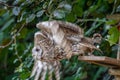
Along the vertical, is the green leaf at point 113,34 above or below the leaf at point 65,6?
below

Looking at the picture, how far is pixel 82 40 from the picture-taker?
1.08 m

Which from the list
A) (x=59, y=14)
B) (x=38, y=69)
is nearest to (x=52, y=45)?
(x=38, y=69)

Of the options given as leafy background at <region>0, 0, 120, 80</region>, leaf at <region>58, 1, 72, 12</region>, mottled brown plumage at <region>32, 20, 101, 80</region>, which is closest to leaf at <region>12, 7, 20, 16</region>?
leafy background at <region>0, 0, 120, 80</region>

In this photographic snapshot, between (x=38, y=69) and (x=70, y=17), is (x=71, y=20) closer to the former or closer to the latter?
(x=70, y=17)

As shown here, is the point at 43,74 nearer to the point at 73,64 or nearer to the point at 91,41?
the point at 91,41

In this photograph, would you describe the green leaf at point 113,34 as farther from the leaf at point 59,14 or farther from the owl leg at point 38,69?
the owl leg at point 38,69

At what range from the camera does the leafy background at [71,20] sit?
4.15 ft

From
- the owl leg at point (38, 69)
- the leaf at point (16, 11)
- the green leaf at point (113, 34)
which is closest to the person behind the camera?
the owl leg at point (38, 69)

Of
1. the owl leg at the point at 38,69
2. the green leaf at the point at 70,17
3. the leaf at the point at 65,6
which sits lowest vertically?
the owl leg at the point at 38,69

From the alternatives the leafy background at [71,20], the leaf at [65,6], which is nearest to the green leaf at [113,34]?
the leafy background at [71,20]

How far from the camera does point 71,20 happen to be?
1.39m

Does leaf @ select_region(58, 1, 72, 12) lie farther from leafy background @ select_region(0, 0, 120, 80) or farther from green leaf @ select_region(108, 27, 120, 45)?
green leaf @ select_region(108, 27, 120, 45)

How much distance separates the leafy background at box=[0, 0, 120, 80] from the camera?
4.15 ft

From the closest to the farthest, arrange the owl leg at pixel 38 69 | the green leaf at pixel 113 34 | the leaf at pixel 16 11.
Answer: the owl leg at pixel 38 69 → the green leaf at pixel 113 34 → the leaf at pixel 16 11
